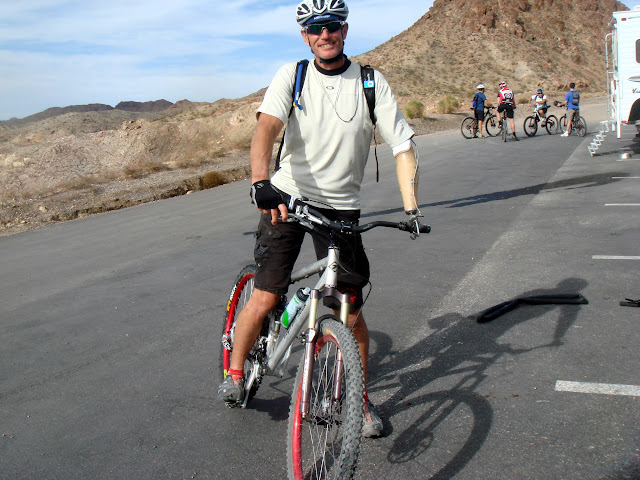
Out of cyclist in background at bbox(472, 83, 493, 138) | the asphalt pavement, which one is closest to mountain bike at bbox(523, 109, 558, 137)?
cyclist in background at bbox(472, 83, 493, 138)

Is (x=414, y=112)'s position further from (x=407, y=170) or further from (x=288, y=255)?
(x=288, y=255)

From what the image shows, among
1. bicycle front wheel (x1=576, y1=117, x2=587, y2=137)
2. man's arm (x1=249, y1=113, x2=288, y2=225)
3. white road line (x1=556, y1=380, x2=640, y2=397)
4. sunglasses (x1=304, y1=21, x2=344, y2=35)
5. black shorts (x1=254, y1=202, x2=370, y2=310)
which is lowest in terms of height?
bicycle front wheel (x1=576, y1=117, x2=587, y2=137)

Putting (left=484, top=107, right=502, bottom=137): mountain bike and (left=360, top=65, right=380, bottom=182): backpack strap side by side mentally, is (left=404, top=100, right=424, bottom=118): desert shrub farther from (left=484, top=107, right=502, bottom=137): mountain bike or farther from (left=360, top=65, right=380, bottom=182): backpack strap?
(left=360, top=65, right=380, bottom=182): backpack strap

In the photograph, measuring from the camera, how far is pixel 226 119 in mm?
43469

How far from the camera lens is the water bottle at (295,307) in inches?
126

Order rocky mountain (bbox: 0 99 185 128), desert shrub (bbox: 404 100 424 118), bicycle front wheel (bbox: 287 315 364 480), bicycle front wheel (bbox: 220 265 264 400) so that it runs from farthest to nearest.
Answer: rocky mountain (bbox: 0 99 185 128) → desert shrub (bbox: 404 100 424 118) → bicycle front wheel (bbox: 220 265 264 400) → bicycle front wheel (bbox: 287 315 364 480)

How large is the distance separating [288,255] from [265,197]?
21.5 inches

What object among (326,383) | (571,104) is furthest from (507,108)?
(326,383)

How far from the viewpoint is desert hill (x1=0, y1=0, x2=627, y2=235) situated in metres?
18.0

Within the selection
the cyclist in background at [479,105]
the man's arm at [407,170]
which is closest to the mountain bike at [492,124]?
the cyclist in background at [479,105]

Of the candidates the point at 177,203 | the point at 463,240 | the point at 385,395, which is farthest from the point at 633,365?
the point at 177,203

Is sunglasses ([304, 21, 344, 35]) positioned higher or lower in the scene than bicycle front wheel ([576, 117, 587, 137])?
higher

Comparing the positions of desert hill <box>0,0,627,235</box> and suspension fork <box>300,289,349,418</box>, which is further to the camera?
desert hill <box>0,0,627,235</box>

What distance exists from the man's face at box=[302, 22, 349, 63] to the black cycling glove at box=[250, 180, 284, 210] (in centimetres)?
75
